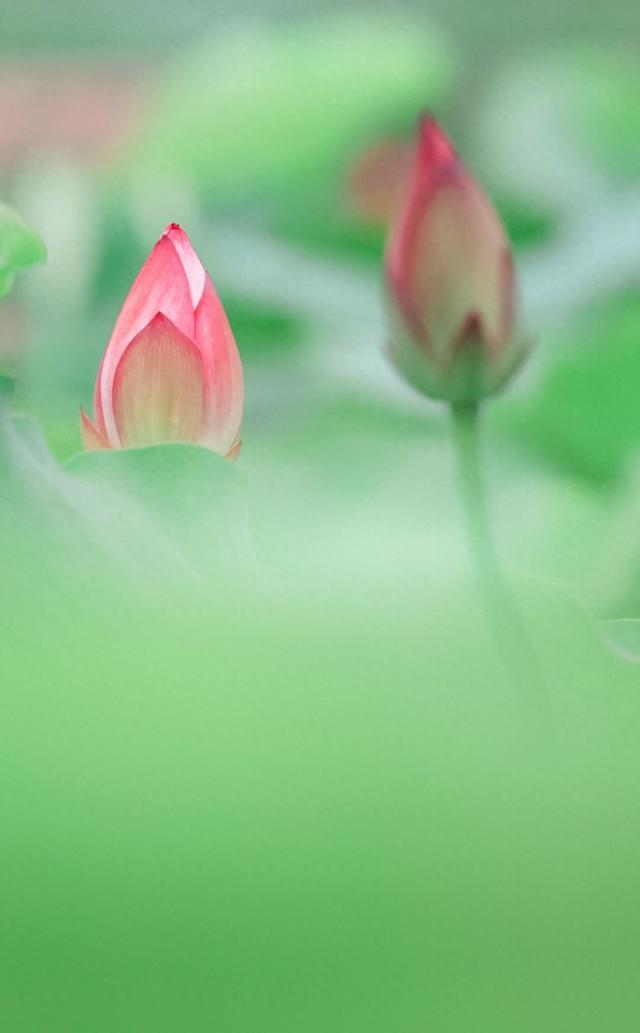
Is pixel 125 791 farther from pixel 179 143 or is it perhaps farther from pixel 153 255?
pixel 179 143

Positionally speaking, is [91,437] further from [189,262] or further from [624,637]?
[624,637]

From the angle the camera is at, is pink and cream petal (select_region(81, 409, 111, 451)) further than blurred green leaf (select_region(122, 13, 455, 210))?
No

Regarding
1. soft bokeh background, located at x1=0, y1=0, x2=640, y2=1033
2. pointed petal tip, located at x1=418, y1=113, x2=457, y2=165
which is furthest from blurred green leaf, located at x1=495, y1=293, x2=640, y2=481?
pointed petal tip, located at x1=418, y1=113, x2=457, y2=165

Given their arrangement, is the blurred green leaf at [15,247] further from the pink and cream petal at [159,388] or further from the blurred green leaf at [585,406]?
the blurred green leaf at [585,406]

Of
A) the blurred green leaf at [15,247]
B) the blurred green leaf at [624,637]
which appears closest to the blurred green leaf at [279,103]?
the blurred green leaf at [15,247]

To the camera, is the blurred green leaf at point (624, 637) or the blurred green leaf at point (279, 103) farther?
the blurred green leaf at point (279, 103)

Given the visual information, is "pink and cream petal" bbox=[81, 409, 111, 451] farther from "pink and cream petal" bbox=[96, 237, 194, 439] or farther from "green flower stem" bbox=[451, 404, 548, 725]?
"green flower stem" bbox=[451, 404, 548, 725]

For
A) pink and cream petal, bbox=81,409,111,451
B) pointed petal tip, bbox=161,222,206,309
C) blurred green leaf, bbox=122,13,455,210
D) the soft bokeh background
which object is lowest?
the soft bokeh background

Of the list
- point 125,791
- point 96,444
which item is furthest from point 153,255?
point 125,791
